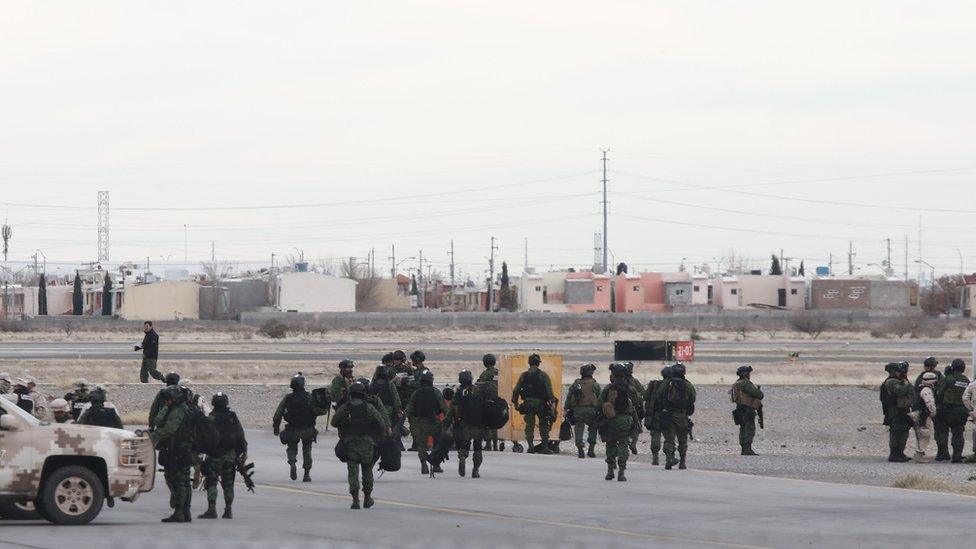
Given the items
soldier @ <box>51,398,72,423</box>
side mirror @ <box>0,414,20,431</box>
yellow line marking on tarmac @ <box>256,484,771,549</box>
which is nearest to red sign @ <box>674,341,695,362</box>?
yellow line marking on tarmac @ <box>256,484,771,549</box>

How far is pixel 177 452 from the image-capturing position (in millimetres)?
16172

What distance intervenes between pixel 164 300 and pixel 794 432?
3877 inches

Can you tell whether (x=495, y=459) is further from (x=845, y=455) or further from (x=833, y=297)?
(x=833, y=297)

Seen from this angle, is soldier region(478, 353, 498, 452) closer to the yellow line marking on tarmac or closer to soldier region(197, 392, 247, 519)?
the yellow line marking on tarmac

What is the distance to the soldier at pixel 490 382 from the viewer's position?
22203mm

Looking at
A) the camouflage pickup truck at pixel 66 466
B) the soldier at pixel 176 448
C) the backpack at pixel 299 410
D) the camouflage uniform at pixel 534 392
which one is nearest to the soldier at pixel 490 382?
the camouflage uniform at pixel 534 392

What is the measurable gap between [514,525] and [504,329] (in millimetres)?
86668

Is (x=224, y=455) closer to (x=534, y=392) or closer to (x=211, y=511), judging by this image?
(x=211, y=511)

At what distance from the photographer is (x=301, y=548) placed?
13.8 m

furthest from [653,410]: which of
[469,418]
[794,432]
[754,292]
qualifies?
[754,292]

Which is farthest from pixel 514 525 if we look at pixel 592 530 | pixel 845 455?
pixel 845 455

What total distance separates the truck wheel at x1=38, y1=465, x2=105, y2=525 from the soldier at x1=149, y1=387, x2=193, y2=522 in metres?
0.79

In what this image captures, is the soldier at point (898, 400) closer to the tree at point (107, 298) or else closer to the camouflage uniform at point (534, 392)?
the camouflage uniform at point (534, 392)

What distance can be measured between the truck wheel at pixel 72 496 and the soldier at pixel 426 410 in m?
6.69
